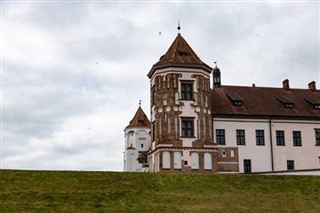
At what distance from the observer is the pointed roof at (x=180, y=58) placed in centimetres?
4581

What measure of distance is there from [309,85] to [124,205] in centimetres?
3953

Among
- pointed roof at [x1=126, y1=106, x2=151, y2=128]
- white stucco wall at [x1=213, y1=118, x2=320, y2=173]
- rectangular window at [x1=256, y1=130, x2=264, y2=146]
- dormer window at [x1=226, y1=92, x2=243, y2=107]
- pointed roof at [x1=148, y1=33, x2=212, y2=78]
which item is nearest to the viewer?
pointed roof at [x1=148, y1=33, x2=212, y2=78]

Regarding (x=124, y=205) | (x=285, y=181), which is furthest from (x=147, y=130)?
(x=124, y=205)

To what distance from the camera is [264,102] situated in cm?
5131

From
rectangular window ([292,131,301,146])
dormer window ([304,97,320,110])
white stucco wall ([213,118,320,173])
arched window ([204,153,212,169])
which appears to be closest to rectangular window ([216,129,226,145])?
white stucco wall ([213,118,320,173])

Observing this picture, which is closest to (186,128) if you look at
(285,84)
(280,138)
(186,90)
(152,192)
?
(186,90)

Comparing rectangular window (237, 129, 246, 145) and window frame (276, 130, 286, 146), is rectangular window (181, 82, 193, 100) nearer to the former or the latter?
rectangular window (237, 129, 246, 145)

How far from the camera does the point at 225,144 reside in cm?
4697

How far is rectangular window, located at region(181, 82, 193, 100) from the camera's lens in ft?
149

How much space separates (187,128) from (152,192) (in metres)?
18.7

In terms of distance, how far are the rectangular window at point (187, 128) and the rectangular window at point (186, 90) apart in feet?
6.83

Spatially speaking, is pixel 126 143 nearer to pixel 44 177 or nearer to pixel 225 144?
pixel 225 144

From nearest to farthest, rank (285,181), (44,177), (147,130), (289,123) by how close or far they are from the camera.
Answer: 1. (44,177)
2. (285,181)
3. (289,123)
4. (147,130)

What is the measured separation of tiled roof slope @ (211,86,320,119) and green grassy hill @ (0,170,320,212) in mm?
18086
